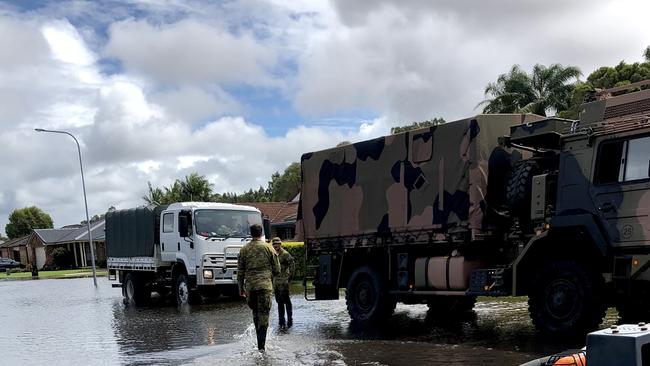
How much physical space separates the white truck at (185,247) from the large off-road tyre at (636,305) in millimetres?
10564

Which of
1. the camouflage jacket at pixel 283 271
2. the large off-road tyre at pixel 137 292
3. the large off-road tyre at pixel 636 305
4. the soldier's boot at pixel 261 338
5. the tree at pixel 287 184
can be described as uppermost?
the tree at pixel 287 184

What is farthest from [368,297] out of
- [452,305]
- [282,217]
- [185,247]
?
[282,217]

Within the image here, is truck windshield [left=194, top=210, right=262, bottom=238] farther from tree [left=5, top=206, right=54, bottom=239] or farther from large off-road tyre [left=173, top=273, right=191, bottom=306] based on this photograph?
tree [left=5, top=206, right=54, bottom=239]

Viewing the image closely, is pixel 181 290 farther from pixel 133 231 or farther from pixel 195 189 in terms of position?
pixel 195 189

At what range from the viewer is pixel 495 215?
10.6m

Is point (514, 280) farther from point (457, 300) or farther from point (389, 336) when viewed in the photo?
point (457, 300)

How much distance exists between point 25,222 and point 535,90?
329ft

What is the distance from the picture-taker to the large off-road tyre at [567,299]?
8812 millimetres

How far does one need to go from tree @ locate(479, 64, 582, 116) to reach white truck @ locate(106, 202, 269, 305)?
943 inches

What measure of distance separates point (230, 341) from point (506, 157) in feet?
17.0

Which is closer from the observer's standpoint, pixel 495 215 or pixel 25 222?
pixel 495 215

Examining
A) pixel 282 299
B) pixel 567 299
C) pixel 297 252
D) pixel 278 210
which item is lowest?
pixel 282 299

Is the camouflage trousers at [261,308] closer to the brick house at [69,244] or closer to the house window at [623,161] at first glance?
the house window at [623,161]

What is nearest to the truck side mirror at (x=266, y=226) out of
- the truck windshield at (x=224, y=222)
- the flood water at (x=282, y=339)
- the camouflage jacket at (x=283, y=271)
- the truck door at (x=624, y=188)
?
the truck windshield at (x=224, y=222)
